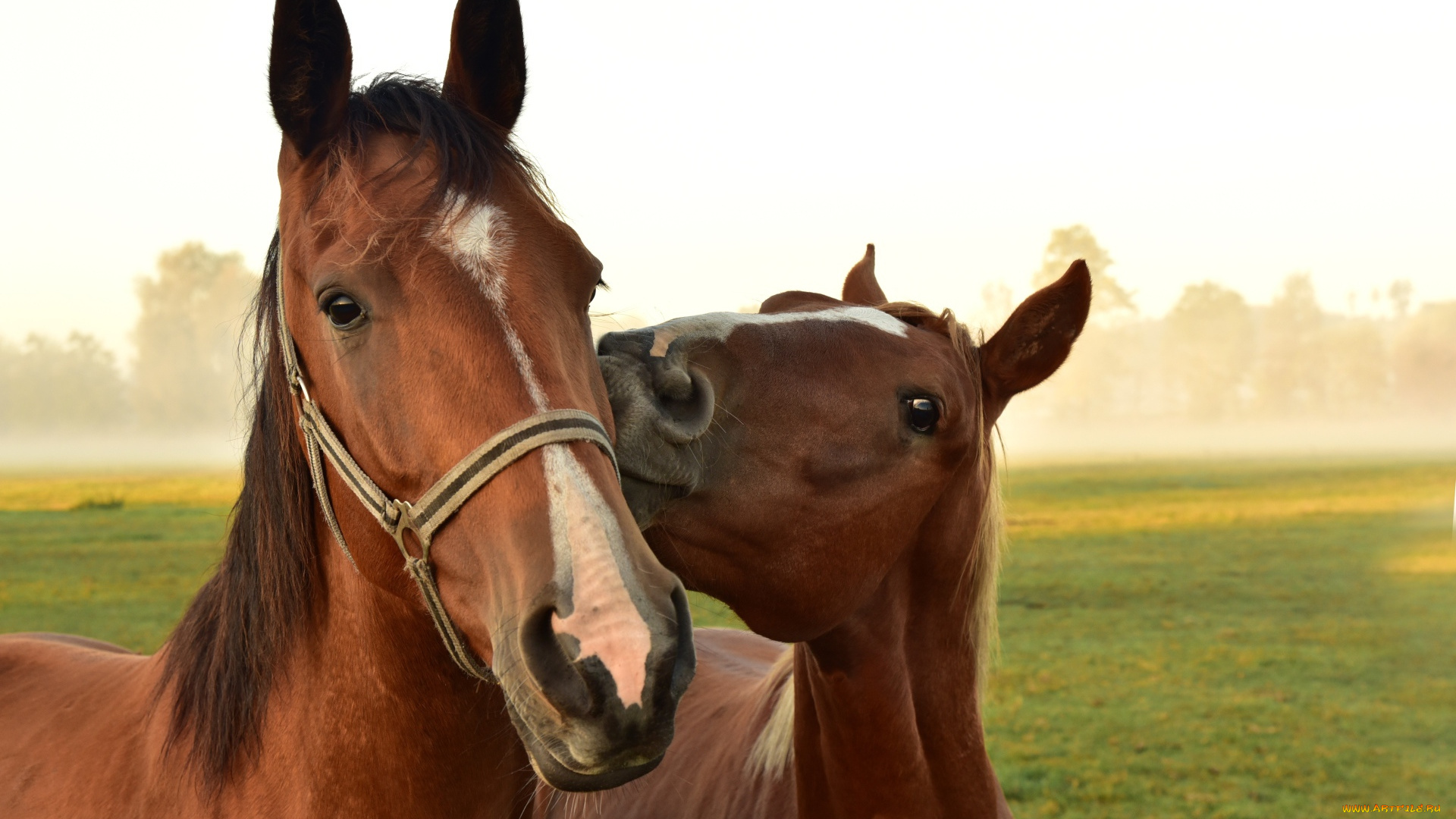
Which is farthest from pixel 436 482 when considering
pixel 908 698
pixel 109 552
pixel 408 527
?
pixel 109 552

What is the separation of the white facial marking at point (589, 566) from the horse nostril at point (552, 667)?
27mm

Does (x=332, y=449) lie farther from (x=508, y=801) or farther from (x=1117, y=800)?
(x=1117, y=800)

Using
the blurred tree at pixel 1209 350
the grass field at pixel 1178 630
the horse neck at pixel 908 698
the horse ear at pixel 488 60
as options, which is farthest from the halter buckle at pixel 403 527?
the blurred tree at pixel 1209 350

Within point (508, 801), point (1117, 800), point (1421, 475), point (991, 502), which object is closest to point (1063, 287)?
point (991, 502)

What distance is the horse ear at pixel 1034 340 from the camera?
2.80 metres

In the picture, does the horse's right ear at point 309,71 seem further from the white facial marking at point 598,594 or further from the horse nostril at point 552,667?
the horse nostril at point 552,667

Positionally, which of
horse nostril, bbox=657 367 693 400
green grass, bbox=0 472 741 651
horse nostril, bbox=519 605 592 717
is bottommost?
green grass, bbox=0 472 741 651

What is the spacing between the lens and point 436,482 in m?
1.66

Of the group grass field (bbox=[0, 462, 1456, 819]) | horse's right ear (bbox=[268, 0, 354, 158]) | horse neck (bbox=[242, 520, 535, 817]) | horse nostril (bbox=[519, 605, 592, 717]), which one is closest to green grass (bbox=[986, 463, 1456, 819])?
grass field (bbox=[0, 462, 1456, 819])

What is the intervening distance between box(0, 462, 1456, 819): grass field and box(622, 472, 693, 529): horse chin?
5.86 feet

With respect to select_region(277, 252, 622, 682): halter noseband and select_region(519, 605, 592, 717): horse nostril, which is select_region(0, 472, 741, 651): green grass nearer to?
select_region(277, 252, 622, 682): halter noseband

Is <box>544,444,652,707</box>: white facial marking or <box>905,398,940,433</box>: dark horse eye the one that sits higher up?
<box>905,398,940,433</box>: dark horse eye

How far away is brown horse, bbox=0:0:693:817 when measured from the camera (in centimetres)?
150

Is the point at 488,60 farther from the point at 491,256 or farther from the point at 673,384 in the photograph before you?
the point at 673,384
